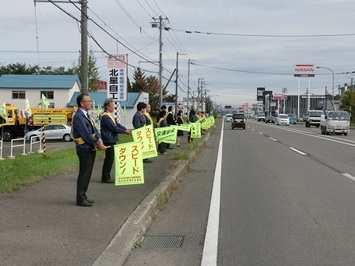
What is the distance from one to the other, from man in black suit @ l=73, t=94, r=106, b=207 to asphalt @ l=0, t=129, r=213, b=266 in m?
0.35

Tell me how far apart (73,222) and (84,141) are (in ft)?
4.60

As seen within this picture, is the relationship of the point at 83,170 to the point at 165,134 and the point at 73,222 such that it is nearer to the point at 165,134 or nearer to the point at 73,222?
the point at 73,222

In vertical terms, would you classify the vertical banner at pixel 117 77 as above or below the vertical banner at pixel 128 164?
above

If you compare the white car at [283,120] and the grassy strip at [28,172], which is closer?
the grassy strip at [28,172]

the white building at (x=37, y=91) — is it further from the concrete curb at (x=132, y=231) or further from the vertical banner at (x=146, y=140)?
the concrete curb at (x=132, y=231)

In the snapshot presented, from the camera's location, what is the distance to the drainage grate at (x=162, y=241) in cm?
607

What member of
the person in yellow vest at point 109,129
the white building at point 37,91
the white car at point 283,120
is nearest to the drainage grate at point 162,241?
the person in yellow vest at point 109,129

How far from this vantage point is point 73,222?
21.9 feet

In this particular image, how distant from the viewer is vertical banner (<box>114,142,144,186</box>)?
28.5 ft

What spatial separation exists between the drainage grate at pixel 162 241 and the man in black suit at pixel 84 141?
5.74 feet

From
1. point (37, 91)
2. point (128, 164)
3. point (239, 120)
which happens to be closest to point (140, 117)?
point (128, 164)

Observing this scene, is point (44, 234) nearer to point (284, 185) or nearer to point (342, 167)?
point (284, 185)

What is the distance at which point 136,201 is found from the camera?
27.2ft

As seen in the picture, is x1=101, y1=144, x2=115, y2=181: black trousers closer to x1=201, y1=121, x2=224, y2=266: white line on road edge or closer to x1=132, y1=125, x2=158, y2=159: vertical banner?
x1=132, y1=125, x2=158, y2=159: vertical banner
